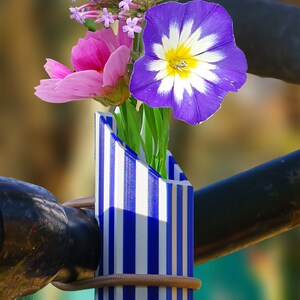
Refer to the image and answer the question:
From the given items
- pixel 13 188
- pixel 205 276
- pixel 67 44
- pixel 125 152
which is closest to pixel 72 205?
pixel 125 152

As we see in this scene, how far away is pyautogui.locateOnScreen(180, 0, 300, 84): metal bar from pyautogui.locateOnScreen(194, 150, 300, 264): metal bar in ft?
0.33

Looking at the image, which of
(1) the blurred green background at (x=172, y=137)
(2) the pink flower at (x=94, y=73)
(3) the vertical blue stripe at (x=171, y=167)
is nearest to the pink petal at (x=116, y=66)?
(2) the pink flower at (x=94, y=73)

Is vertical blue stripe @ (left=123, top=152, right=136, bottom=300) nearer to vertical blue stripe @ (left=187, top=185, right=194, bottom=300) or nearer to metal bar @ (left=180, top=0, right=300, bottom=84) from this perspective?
vertical blue stripe @ (left=187, top=185, right=194, bottom=300)

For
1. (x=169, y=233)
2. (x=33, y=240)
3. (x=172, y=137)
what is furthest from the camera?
(x=172, y=137)

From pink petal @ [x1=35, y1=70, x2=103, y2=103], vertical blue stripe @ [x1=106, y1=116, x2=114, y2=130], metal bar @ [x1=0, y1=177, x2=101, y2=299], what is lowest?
metal bar @ [x1=0, y1=177, x2=101, y2=299]

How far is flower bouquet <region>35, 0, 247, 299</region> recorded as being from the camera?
2.86 feet

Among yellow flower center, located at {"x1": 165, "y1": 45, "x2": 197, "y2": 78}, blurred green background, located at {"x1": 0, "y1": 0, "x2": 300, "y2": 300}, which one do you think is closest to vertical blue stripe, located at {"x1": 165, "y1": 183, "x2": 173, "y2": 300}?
yellow flower center, located at {"x1": 165, "y1": 45, "x2": 197, "y2": 78}

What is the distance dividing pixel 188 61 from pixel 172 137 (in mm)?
3154

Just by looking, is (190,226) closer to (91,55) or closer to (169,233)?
(169,233)

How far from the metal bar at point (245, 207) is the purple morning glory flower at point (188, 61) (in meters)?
0.10

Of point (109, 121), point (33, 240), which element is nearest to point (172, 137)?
point (109, 121)

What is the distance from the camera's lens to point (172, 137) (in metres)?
4.05

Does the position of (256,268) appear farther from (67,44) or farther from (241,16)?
(241,16)

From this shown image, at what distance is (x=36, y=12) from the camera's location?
14.0ft
